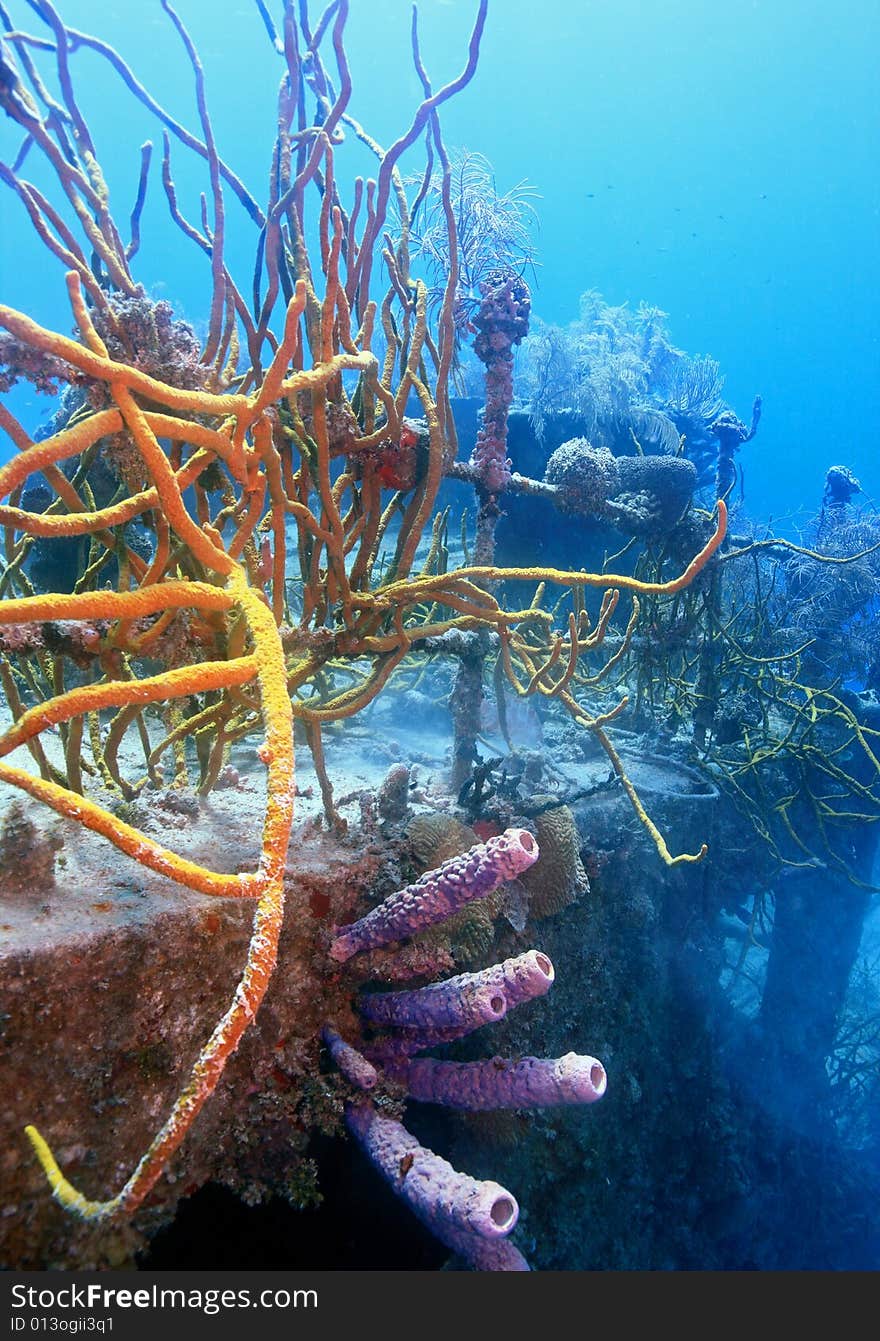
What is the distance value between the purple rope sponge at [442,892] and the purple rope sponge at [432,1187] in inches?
21.2

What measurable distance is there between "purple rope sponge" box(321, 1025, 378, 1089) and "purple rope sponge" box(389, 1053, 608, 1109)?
0.20 metres

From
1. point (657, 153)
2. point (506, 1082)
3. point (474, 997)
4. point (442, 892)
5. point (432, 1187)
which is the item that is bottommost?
point (432, 1187)

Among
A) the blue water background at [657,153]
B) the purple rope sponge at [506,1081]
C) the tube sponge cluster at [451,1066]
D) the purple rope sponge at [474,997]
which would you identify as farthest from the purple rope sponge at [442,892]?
the blue water background at [657,153]

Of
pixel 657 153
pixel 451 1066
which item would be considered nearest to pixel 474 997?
pixel 451 1066

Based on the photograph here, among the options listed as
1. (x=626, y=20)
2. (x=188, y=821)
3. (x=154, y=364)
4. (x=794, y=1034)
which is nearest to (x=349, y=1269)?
(x=188, y=821)

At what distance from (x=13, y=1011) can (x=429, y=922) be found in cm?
117

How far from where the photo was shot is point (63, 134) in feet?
7.75

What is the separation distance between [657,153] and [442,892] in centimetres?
10298

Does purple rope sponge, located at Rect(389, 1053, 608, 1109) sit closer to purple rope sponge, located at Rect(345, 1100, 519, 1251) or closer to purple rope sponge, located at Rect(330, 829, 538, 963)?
purple rope sponge, located at Rect(345, 1100, 519, 1251)

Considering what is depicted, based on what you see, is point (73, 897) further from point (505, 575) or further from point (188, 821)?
point (505, 575)

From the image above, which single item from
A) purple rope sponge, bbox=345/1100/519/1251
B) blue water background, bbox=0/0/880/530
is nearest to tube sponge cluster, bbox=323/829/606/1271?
purple rope sponge, bbox=345/1100/519/1251

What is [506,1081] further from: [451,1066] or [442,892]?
[442,892]

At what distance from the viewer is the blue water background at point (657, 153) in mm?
52812

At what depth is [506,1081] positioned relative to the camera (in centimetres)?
210
